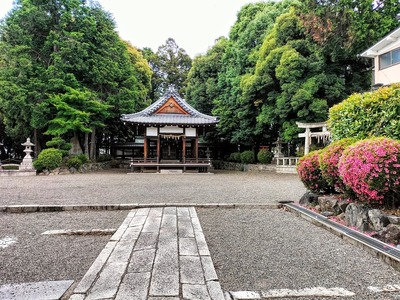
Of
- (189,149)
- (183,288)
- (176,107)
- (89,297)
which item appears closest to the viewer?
(89,297)

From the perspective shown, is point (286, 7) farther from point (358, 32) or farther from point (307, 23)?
point (358, 32)

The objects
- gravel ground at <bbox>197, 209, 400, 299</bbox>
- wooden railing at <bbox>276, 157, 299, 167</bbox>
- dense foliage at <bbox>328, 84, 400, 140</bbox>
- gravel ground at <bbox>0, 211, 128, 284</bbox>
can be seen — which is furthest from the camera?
wooden railing at <bbox>276, 157, 299, 167</bbox>

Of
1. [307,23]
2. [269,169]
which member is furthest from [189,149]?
[307,23]

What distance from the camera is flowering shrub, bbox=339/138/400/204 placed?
10.5 ft

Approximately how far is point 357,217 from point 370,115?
6.25 ft

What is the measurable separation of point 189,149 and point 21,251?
21035mm

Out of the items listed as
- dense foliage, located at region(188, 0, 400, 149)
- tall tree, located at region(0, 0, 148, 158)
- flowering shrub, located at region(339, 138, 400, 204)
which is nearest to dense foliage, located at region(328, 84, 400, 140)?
flowering shrub, located at region(339, 138, 400, 204)

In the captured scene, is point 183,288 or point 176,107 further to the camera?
point 176,107

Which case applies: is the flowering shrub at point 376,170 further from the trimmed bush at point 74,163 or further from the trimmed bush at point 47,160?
the trimmed bush at point 74,163

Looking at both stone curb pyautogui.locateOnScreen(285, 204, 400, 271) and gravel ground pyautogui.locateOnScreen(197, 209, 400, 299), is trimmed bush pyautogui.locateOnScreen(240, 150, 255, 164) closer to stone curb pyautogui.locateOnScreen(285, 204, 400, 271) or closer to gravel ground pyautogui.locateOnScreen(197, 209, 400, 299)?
stone curb pyautogui.locateOnScreen(285, 204, 400, 271)

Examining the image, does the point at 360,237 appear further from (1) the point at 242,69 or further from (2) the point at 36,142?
(2) the point at 36,142

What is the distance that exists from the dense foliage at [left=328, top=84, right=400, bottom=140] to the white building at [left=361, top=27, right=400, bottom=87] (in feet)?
31.0

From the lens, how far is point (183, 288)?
6.68 ft

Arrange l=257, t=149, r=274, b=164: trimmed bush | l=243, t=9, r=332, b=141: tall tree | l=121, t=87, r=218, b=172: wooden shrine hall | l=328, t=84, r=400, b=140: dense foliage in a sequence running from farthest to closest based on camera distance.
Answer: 1. l=257, t=149, r=274, b=164: trimmed bush
2. l=121, t=87, r=218, b=172: wooden shrine hall
3. l=243, t=9, r=332, b=141: tall tree
4. l=328, t=84, r=400, b=140: dense foliage
